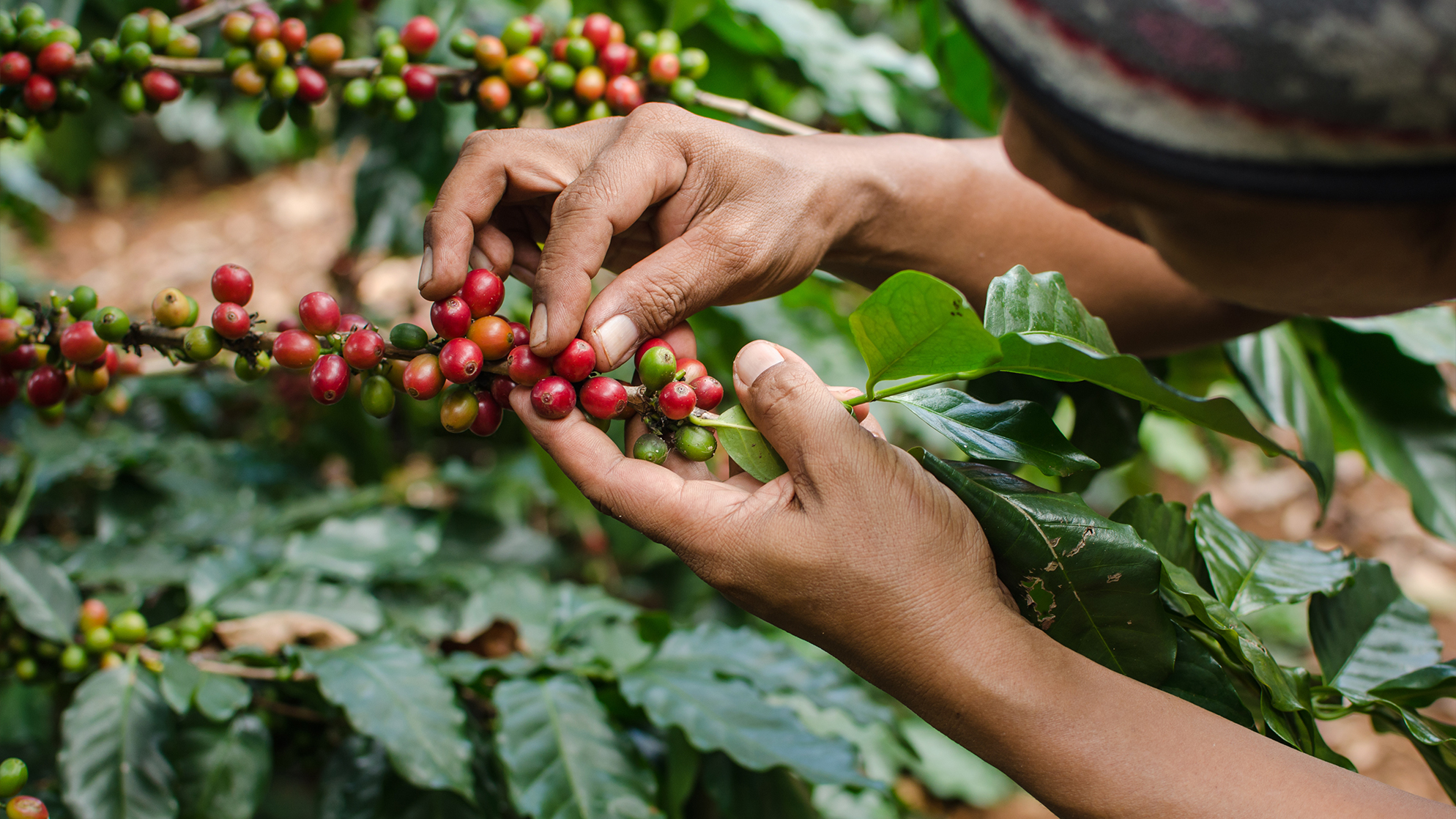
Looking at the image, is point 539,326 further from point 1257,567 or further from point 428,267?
point 1257,567

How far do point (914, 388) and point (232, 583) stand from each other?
3.88 feet

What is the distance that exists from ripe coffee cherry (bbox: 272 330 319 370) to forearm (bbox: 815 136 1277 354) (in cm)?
74

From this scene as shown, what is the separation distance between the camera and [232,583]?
1367mm

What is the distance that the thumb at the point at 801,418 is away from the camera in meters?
0.82

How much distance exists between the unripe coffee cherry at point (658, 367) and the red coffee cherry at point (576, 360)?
0.06 metres

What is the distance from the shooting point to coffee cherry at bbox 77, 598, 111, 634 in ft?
4.02

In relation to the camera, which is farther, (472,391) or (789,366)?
→ (472,391)

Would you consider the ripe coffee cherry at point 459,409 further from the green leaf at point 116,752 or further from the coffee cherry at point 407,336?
the green leaf at point 116,752

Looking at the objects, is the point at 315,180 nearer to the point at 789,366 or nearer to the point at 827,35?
the point at 827,35

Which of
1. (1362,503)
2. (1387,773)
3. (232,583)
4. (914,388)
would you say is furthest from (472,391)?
(1362,503)

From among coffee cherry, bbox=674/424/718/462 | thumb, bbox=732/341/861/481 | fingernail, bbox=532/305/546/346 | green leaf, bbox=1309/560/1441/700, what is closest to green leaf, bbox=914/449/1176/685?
thumb, bbox=732/341/861/481

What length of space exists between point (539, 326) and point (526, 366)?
51mm

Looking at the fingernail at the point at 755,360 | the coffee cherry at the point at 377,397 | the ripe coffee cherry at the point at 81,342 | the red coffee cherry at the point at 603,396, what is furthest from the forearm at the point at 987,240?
the ripe coffee cherry at the point at 81,342

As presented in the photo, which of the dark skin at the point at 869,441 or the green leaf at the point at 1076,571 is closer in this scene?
the dark skin at the point at 869,441
